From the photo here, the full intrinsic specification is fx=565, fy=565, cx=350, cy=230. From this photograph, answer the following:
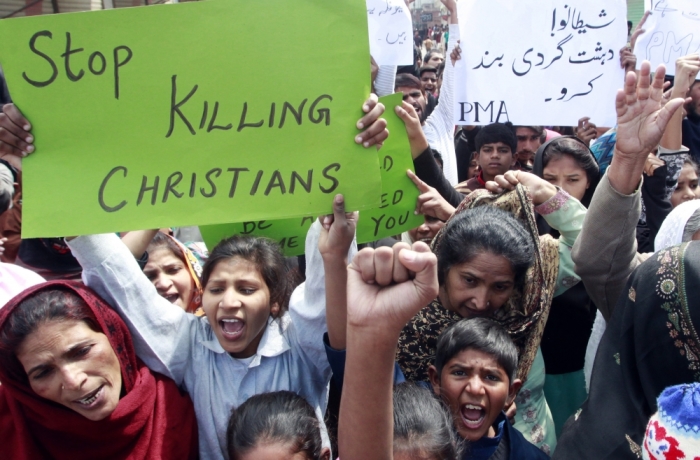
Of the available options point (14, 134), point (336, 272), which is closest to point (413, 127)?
point (336, 272)

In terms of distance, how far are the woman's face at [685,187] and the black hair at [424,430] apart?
2.52 metres

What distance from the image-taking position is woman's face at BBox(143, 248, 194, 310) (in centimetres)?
227

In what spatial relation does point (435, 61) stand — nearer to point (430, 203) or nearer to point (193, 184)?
point (430, 203)

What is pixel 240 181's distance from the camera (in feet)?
4.99

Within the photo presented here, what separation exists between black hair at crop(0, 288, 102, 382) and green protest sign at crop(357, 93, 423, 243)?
114 centimetres

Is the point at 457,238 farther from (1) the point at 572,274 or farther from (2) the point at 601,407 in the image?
(2) the point at 601,407

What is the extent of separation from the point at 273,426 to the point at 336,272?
0.47m

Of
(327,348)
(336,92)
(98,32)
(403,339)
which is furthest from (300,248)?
(98,32)

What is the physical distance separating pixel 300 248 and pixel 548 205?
102cm

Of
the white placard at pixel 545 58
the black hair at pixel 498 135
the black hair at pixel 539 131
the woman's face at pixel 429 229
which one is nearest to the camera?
the woman's face at pixel 429 229

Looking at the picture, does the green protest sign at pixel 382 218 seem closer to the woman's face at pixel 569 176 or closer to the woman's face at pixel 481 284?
the woman's face at pixel 481 284

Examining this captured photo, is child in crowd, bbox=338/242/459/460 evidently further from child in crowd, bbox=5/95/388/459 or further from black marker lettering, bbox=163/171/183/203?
black marker lettering, bbox=163/171/183/203

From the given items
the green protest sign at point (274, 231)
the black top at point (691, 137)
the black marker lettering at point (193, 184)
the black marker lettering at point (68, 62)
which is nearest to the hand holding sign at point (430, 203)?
the green protest sign at point (274, 231)

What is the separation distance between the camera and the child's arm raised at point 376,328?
3.72 ft
